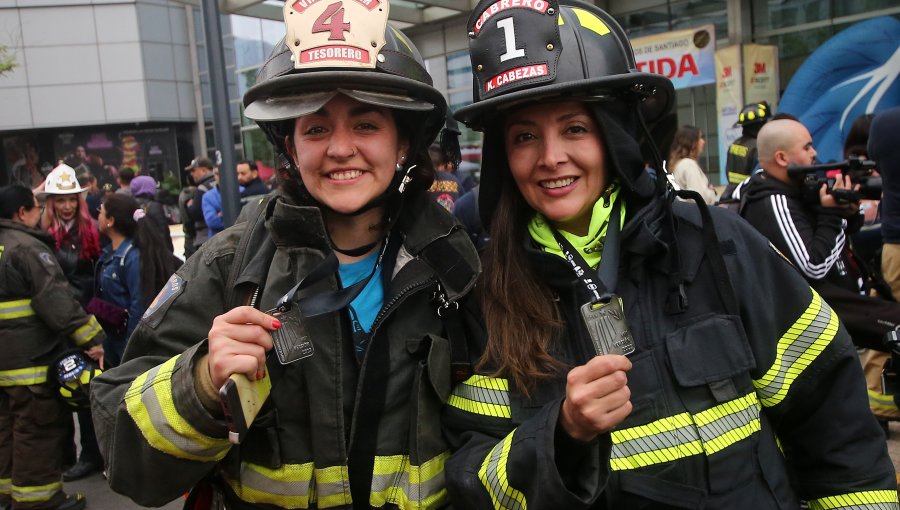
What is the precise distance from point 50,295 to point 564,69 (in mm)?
4086

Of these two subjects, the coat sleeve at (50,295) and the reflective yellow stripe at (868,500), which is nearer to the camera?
the reflective yellow stripe at (868,500)

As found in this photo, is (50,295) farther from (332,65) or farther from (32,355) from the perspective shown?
(332,65)

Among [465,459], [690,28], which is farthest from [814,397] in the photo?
[690,28]

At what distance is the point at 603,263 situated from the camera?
1845 millimetres

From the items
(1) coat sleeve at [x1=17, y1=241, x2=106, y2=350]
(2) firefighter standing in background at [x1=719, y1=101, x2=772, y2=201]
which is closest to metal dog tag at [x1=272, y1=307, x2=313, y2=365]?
(1) coat sleeve at [x1=17, y1=241, x2=106, y2=350]

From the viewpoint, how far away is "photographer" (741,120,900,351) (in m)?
4.11

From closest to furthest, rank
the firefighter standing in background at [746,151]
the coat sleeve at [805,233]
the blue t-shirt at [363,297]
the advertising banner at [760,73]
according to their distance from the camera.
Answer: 1. the blue t-shirt at [363,297]
2. the coat sleeve at [805,233]
3. the firefighter standing in background at [746,151]
4. the advertising banner at [760,73]

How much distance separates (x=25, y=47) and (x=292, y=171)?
109 ft

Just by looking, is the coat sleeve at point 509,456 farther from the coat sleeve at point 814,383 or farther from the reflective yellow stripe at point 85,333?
the reflective yellow stripe at point 85,333

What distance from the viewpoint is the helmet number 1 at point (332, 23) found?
6.43ft

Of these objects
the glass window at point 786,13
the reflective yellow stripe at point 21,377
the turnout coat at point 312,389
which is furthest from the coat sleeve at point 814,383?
Answer: the glass window at point 786,13

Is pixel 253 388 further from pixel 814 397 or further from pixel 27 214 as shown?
pixel 27 214

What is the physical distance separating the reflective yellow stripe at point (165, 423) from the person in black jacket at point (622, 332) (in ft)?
2.03

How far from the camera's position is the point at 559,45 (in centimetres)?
189
